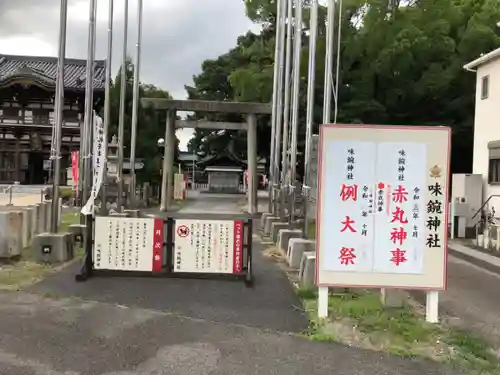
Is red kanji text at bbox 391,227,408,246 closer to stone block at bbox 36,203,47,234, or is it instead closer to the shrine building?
stone block at bbox 36,203,47,234

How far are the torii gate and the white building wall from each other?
9004mm

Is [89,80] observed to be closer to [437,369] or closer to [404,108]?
[437,369]

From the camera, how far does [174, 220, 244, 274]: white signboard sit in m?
8.33

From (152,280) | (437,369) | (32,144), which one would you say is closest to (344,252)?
(437,369)

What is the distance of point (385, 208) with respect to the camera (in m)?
6.55

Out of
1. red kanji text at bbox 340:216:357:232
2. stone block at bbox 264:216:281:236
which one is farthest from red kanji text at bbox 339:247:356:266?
stone block at bbox 264:216:281:236

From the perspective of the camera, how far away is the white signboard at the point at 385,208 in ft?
21.4

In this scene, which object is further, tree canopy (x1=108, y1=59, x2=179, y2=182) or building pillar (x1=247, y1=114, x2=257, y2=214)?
tree canopy (x1=108, y1=59, x2=179, y2=182)

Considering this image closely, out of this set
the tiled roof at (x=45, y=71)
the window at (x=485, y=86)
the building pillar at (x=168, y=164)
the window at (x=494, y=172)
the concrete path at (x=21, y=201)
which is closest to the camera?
the window at (x=494, y=172)

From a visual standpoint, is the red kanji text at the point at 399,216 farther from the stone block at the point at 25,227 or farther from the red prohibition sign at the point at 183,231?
the stone block at the point at 25,227

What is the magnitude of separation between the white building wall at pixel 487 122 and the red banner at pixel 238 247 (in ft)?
33.6

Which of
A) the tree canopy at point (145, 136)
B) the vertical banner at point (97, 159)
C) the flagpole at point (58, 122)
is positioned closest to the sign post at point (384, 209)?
the flagpole at point (58, 122)

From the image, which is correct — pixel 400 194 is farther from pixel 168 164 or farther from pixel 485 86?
pixel 168 164

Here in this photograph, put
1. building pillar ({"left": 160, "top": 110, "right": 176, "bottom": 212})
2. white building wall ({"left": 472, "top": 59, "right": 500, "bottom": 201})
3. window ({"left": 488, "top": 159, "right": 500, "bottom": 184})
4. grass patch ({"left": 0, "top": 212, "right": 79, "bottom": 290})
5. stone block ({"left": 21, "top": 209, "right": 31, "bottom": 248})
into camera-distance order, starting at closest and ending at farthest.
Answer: grass patch ({"left": 0, "top": 212, "right": 79, "bottom": 290}) → stone block ({"left": 21, "top": 209, "right": 31, "bottom": 248}) → window ({"left": 488, "top": 159, "right": 500, "bottom": 184}) → white building wall ({"left": 472, "top": 59, "right": 500, "bottom": 201}) → building pillar ({"left": 160, "top": 110, "right": 176, "bottom": 212})
